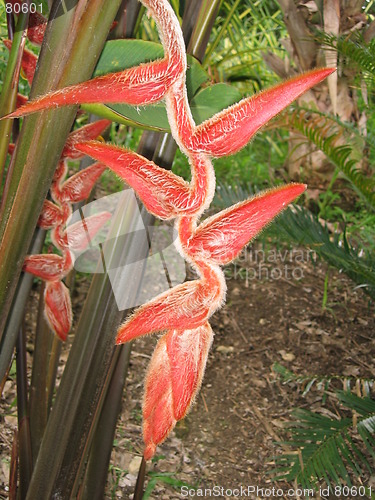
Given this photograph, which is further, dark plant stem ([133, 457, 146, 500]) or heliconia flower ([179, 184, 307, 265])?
dark plant stem ([133, 457, 146, 500])

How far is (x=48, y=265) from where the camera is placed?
448 millimetres

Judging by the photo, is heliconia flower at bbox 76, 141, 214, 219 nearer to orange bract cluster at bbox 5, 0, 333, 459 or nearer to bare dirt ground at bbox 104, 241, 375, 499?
orange bract cluster at bbox 5, 0, 333, 459

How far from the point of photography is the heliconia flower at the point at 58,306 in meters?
0.48

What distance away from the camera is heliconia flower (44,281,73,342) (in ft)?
1.57

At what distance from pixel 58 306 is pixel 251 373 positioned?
3.29ft

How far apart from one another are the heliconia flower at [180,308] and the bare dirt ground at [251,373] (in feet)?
2.44

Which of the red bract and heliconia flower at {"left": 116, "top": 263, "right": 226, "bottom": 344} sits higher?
the red bract

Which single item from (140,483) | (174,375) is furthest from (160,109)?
(140,483)

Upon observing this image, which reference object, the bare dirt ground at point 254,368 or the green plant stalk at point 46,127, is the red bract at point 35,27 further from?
the bare dirt ground at point 254,368

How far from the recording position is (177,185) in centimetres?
25

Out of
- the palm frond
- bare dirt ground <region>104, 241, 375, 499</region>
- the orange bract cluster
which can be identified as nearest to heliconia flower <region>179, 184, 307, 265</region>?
the orange bract cluster

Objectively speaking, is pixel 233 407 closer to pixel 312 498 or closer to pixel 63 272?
pixel 312 498

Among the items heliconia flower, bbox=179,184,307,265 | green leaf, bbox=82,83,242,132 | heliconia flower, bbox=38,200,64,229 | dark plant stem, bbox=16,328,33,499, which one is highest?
green leaf, bbox=82,83,242,132

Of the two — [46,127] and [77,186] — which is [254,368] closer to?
[77,186]
